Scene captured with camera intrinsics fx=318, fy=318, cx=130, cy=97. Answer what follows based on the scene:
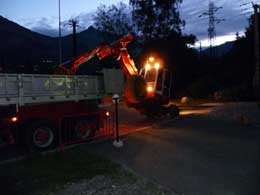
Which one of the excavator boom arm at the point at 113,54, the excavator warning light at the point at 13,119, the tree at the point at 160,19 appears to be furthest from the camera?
the tree at the point at 160,19

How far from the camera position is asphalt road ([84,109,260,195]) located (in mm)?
6625

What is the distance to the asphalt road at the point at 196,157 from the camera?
6.62 meters

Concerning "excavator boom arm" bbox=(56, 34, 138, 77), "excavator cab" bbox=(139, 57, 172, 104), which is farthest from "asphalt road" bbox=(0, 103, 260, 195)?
"excavator boom arm" bbox=(56, 34, 138, 77)

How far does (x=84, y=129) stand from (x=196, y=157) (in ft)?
14.8

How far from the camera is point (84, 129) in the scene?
37.8 feet

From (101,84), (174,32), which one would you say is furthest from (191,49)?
(101,84)

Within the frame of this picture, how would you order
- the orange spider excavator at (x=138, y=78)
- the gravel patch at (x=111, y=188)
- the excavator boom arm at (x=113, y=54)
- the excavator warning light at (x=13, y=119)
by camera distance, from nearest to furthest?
the gravel patch at (x=111, y=188) < the excavator warning light at (x=13, y=119) < the orange spider excavator at (x=138, y=78) < the excavator boom arm at (x=113, y=54)

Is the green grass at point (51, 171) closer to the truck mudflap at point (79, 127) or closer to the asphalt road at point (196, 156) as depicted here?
the asphalt road at point (196, 156)

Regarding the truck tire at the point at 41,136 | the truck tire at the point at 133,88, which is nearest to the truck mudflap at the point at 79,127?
the truck tire at the point at 41,136

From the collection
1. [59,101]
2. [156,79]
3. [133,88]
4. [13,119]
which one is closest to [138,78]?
[133,88]

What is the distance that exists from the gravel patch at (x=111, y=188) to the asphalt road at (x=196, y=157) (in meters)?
0.37

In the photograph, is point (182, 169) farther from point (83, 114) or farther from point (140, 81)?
point (140, 81)

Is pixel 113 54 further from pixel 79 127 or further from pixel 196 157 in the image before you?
pixel 196 157

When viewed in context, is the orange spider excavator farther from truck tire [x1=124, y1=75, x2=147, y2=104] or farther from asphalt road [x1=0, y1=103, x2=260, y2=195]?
asphalt road [x1=0, y1=103, x2=260, y2=195]
